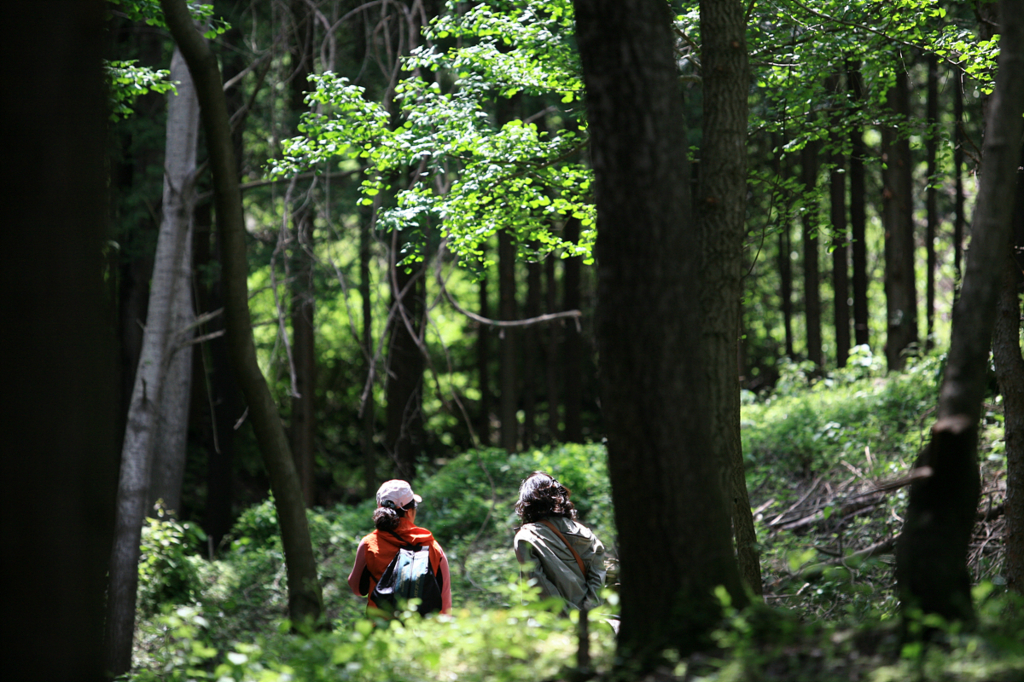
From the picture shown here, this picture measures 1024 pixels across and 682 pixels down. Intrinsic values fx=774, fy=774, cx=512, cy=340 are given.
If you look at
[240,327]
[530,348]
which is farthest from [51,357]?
[530,348]

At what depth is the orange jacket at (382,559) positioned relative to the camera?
189 inches

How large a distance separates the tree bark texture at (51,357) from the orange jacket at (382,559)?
214cm

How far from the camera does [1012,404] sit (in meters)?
5.56

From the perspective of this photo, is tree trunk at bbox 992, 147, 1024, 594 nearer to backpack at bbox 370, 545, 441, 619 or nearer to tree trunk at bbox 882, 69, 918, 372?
backpack at bbox 370, 545, 441, 619

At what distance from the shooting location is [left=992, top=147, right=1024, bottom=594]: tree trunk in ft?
17.9

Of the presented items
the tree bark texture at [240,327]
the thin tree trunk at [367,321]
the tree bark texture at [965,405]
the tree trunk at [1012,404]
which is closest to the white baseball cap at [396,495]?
the tree bark texture at [240,327]

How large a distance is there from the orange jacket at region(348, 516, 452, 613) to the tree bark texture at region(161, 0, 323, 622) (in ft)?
1.52

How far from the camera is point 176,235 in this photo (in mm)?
8875

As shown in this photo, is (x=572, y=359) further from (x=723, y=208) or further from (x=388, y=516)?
(x=723, y=208)

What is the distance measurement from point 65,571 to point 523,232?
16.0ft

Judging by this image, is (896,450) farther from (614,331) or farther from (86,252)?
(86,252)

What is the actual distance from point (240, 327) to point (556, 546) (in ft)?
7.46

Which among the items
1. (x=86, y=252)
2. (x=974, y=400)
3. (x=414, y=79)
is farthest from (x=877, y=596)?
(x=86, y=252)

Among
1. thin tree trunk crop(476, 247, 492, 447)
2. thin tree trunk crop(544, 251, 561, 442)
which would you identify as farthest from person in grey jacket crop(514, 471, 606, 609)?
thin tree trunk crop(544, 251, 561, 442)
